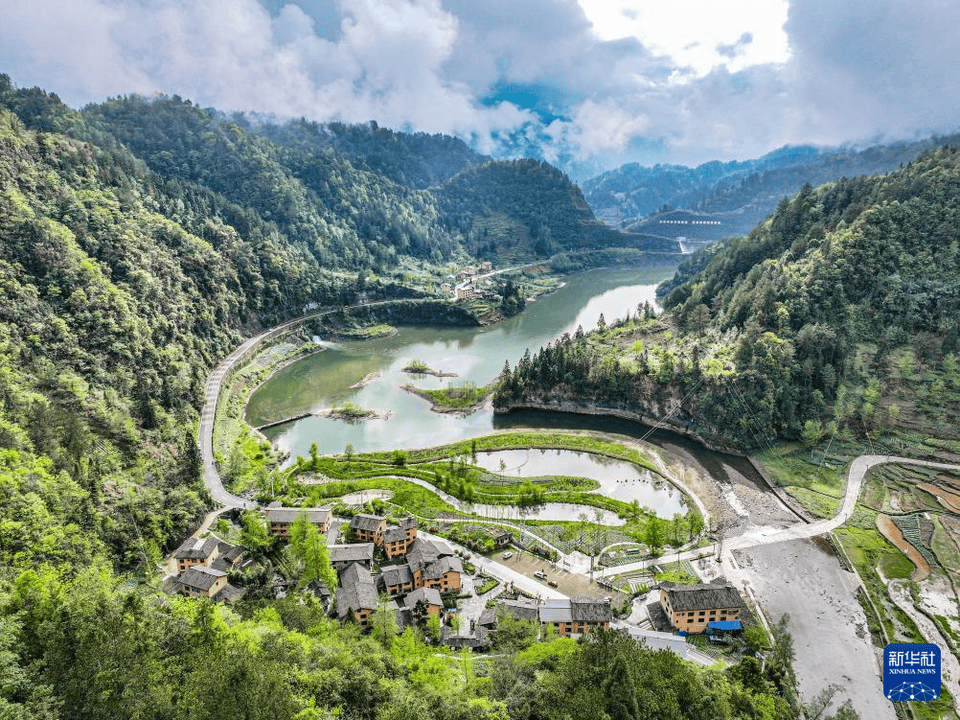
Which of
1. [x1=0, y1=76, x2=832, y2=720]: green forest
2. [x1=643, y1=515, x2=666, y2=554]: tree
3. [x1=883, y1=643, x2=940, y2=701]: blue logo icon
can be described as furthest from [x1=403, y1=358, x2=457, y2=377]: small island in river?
[x1=883, y1=643, x2=940, y2=701]: blue logo icon

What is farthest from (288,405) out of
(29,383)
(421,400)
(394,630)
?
(394,630)

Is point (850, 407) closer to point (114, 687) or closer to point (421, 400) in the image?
point (421, 400)

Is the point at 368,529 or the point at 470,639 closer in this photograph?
the point at 470,639

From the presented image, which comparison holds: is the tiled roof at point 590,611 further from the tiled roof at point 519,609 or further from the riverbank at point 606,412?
the riverbank at point 606,412

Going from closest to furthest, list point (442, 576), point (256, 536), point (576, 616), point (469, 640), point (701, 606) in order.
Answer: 1. point (469, 640)
2. point (576, 616)
3. point (701, 606)
4. point (442, 576)
5. point (256, 536)

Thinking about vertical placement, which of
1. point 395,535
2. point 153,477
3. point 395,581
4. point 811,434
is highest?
point 811,434

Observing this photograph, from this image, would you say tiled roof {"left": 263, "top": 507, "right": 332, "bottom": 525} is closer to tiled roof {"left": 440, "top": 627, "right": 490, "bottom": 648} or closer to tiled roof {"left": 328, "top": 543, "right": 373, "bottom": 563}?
tiled roof {"left": 328, "top": 543, "right": 373, "bottom": 563}

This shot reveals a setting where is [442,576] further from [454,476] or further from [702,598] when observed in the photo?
[454,476]

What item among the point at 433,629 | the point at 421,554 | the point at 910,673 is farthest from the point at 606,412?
the point at 910,673
